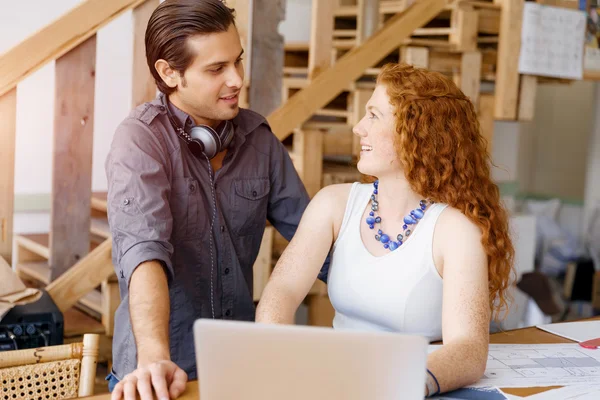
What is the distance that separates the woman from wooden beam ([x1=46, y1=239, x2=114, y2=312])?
3.46 feet

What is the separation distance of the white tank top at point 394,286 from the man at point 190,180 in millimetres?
352

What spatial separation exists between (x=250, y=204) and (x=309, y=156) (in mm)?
1035

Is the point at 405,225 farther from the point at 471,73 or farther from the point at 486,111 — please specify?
the point at 486,111

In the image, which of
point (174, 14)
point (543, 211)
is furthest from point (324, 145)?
point (543, 211)

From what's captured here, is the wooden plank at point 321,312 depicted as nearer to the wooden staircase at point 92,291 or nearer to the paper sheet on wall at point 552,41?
the wooden staircase at point 92,291

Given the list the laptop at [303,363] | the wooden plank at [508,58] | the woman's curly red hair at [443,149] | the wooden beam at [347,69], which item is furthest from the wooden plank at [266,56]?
the laptop at [303,363]

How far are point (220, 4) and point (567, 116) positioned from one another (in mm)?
6591

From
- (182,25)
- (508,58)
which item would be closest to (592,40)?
(508,58)

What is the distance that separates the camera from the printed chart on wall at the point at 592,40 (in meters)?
4.22

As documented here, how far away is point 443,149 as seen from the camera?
1.74 m

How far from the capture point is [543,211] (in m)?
6.63

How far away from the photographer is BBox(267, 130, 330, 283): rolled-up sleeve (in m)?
2.11

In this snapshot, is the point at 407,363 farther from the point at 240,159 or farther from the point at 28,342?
the point at 28,342

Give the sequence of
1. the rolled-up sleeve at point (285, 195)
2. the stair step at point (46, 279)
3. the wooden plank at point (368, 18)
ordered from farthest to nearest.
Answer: the wooden plank at point (368, 18)
the stair step at point (46, 279)
the rolled-up sleeve at point (285, 195)
